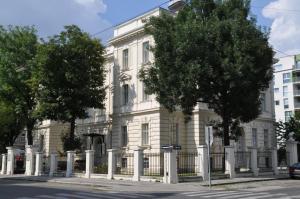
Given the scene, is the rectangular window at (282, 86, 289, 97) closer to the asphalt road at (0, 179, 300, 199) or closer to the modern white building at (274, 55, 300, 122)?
the modern white building at (274, 55, 300, 122)

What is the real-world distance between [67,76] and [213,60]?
13.9 metres

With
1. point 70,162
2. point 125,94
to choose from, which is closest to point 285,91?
point 125,94

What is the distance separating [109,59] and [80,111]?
24.0 ft

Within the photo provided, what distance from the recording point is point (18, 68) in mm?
41812

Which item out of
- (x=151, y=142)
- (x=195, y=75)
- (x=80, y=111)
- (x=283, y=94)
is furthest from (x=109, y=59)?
(x=283, y=94)

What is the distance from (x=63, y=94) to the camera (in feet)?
119

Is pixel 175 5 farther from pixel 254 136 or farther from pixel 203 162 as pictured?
pixel 203 162

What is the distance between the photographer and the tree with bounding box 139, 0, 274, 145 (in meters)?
26.0

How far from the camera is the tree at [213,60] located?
26.0 m

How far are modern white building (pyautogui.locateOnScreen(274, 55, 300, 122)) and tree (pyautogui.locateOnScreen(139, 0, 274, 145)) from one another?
6292 cm

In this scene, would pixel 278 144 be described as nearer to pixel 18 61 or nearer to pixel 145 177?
pixel 145 177

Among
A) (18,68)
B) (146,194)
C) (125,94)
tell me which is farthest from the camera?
(18,68)

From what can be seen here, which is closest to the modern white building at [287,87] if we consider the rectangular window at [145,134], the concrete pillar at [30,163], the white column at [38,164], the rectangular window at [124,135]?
the rectangular window at [124,135]

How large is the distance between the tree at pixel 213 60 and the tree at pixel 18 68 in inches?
661
